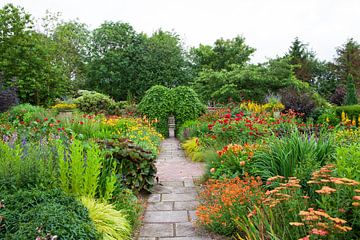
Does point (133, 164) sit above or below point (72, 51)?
below

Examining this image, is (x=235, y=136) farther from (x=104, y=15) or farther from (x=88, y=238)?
(x=104, y=15)

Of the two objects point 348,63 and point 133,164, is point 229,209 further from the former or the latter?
point 348,63

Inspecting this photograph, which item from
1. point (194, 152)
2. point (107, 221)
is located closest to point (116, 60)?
point (194, 152)

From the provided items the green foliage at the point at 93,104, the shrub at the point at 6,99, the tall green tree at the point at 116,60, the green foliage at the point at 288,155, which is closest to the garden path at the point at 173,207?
the green foliage at the point at 288,155

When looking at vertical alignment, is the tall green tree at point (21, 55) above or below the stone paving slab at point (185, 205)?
above

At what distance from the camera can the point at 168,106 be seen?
45.0 ft

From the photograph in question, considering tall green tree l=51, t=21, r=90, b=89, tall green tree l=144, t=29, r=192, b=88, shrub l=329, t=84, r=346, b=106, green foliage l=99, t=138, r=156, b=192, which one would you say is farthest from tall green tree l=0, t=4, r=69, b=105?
shrub l=329, t=84, r=346, b=106

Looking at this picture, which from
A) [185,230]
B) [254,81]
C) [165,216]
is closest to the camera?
[185,230]

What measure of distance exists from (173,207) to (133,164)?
0.98m

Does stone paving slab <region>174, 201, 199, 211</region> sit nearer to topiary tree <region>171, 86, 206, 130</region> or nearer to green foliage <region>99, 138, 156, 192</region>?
green foliage <region>99, 138, 156, 192</region>

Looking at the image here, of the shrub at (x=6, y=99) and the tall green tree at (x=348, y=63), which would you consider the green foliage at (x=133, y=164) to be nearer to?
the shrub at (x=6, y=99)

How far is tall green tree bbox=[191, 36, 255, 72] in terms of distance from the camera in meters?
24.2

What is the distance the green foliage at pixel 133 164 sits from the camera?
4852mm

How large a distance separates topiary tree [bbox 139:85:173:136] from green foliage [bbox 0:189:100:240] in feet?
34.8
